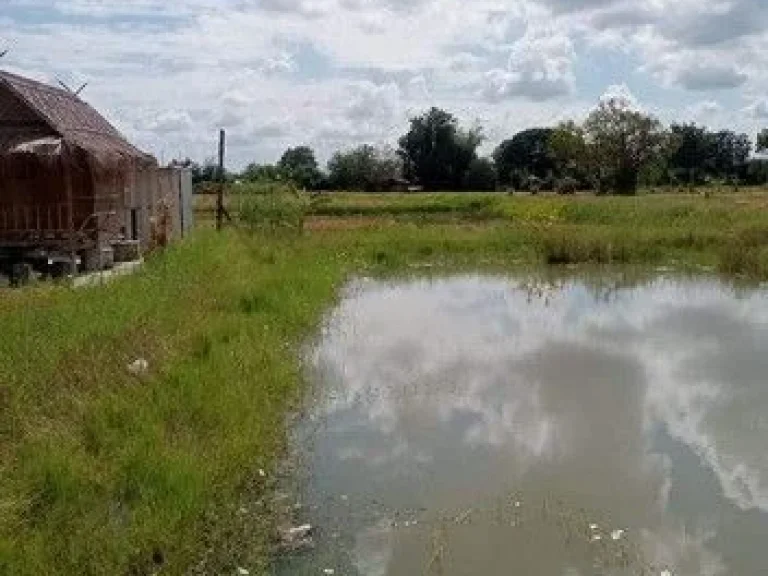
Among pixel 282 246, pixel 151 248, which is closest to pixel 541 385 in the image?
pixel 151 248

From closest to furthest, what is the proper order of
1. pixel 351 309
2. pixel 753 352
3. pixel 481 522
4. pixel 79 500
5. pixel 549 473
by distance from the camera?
pixel 79 500, pixel 481 522, pixel 549 473, pixel 753 352, pixel 351 309

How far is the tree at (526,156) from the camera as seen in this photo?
60.9 meters

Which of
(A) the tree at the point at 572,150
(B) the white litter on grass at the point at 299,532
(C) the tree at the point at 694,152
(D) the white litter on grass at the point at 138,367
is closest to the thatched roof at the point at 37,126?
(D) the white litter on grass at the point at 138,367

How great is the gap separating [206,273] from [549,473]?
8.55 metres

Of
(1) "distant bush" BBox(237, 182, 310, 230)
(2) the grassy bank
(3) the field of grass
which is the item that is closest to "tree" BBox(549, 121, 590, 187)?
(1) "distant bush" BBox(237, 182, 310, 230)

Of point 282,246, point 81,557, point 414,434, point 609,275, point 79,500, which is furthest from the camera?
point 282,246

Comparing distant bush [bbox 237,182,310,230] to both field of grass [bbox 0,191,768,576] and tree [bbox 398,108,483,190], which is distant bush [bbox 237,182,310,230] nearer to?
field of grass [bbox 0,191,768,576]

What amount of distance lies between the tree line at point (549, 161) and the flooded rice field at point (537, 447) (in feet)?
75.6

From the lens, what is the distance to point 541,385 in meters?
10.4

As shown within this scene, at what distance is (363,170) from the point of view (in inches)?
2293

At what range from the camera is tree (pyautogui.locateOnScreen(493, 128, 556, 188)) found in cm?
6094

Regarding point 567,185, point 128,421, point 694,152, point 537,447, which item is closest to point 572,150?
point 567,185

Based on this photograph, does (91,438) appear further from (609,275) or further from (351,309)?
(609,275)

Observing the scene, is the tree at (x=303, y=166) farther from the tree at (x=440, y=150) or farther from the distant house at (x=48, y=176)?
the distant house at (x=48, y=176)
